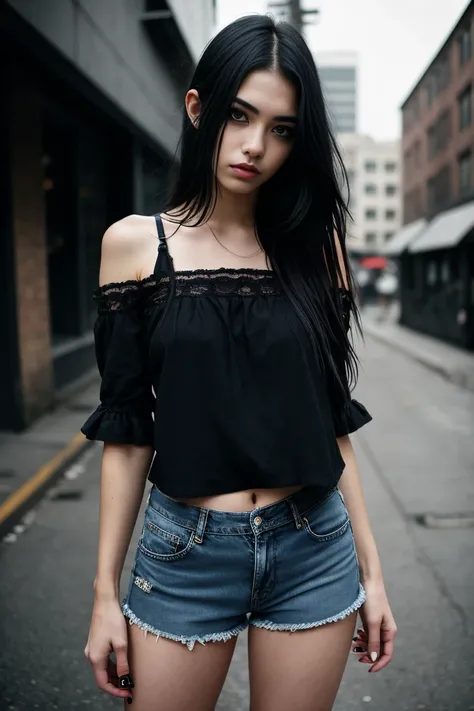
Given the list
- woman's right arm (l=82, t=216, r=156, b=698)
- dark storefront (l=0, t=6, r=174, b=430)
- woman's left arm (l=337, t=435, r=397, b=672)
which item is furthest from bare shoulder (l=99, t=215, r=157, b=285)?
dark storefront (l=0, t=6, r=174, b=430)

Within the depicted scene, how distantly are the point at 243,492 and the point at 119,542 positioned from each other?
29 cm

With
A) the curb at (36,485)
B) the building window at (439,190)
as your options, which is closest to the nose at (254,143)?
the curb at (36,485)

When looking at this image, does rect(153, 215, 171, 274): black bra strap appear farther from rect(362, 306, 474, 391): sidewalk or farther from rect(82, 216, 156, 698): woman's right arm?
rect(362, 306, 474, 391): sidewalk

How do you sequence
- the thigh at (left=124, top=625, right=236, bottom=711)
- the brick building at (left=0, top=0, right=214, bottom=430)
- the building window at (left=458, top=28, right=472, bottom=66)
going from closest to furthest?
1. the thigh at (left=124, top=625, right=236, bottom=711)
2. the brick building at (left=0, top=0, right=214, bottom=430)
3. the building window at (left=458, top=28, right=472, bottom=66)

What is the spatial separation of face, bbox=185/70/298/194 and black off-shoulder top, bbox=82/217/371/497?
0.67 ft

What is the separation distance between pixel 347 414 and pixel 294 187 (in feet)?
1.81

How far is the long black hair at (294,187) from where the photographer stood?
59.9 inches

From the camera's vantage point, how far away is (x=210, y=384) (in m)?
1.48

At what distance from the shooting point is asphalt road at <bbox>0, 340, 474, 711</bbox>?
311 cm

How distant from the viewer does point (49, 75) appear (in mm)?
8750

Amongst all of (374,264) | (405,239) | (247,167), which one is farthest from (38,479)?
(374,264)

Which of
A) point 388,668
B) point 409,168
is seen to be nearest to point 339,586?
point 388,668

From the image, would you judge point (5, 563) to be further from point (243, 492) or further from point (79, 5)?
point (79, 5)

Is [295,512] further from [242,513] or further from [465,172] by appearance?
[465,172]
